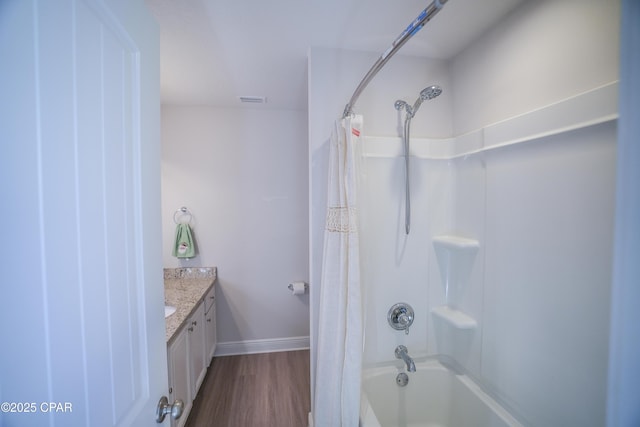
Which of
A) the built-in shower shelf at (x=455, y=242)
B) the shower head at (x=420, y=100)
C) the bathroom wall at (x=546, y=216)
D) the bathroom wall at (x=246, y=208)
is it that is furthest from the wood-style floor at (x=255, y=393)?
the shower head at (x=420, y=100)

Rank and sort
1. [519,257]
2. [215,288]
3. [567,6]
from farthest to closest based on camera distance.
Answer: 1. [215,288]
2. [519,257]
3. [567,6]

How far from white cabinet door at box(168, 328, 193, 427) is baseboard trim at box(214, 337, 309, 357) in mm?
769

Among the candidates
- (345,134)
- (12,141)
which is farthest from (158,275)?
(345,134)

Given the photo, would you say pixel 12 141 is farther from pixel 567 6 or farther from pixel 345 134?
pixel 567 6

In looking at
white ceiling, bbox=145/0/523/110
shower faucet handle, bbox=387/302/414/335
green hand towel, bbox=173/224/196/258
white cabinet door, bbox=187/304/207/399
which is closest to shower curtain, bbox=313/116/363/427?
shower faucet handle, bbox=387/302/414/335

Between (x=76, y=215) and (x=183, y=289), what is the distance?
73.8 inches

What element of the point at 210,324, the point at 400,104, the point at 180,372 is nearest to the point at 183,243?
the point at 210,324

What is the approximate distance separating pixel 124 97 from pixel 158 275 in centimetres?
54

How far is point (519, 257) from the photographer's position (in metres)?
1.10

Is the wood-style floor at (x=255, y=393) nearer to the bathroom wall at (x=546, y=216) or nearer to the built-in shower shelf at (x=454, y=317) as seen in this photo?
the built-in shower shelf at (x=454, y=317)

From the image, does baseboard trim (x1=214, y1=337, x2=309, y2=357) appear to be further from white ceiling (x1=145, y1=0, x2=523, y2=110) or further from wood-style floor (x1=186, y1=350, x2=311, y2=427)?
white ceiling (x1=145, y1=0, x2=523, y2=110)

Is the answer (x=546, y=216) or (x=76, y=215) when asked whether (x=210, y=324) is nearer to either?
(x=76, y=215)

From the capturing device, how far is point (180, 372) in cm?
146
